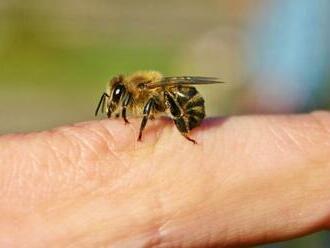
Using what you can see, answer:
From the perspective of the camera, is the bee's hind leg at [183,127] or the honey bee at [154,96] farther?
the honey bee at [154,96]

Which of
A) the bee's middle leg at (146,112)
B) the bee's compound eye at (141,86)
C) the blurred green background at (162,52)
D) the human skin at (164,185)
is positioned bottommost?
the blurred green background at (162,52)

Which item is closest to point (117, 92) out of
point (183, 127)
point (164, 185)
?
point (183, 127)

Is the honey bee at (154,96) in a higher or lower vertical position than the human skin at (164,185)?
higher

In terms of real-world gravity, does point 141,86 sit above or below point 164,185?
above

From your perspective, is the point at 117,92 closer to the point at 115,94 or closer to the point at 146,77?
the point at 115,94

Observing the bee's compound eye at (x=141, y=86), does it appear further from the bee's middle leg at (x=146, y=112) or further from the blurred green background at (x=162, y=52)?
the blurred green background at (x=162, y=52)

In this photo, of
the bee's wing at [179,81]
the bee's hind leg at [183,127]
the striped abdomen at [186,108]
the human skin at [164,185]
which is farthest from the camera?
the bee's wing at [179,81]

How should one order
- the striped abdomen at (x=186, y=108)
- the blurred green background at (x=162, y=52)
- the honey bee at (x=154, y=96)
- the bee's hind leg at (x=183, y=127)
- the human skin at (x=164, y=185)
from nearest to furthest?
the human skin at (x=164, y=185)
the bee's hind leg at (x=183, y=127)
the striped abdomen at (x=186, y=108)
the honey bee at (x=154, y=96)
the blurred green background at (x=162, y=52)

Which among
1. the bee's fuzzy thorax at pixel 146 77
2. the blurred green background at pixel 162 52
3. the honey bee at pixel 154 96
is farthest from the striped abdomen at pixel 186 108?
the blurred green background at pixel 162 52
